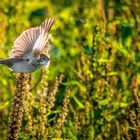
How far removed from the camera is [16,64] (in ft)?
12.6

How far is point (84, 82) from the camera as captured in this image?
17.0 feet

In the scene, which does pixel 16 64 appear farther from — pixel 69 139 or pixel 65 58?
pixel 65 58

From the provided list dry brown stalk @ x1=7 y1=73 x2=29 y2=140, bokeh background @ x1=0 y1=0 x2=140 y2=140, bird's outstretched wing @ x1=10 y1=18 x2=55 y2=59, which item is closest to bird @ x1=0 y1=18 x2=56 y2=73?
bird's outstretched wing @ x1=10 y1=18 x2=55 y2=59

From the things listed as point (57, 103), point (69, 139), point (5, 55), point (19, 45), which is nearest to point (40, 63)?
point (19, 45)

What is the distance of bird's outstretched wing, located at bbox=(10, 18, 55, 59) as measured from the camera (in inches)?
142

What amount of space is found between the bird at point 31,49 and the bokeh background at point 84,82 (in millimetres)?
296

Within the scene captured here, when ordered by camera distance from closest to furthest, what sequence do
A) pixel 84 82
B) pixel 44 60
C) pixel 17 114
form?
pixel 17 114
pixel 44 60
pixel 84 82

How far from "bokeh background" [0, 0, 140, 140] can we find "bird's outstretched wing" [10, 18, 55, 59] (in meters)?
0.38

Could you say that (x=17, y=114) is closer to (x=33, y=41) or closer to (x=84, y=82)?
(x=33, y=41)

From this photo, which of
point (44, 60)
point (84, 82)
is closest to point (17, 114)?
point (44, 60)

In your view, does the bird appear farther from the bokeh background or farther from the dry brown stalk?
the bokeh background

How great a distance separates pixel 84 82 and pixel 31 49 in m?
1.57

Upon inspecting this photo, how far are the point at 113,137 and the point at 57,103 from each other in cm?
46

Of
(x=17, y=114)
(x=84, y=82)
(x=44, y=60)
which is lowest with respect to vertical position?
(x=17, y=114)
